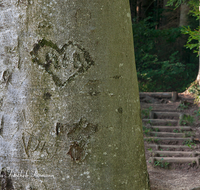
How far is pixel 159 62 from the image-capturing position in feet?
34.3

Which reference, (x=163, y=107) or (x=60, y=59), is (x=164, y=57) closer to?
(x=163, y=107)

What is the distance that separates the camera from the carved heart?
1261 mm

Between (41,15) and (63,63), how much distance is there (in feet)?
0.93

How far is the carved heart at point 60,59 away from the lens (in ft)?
4.14

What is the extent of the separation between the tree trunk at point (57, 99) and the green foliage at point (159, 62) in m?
8.83

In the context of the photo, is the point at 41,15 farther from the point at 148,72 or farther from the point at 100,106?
the point at 148,72

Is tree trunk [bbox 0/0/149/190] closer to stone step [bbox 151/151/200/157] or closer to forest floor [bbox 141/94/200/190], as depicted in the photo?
forest floor [bbox 141/94/200/190]

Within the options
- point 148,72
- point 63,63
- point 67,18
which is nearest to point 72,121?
point 63,63

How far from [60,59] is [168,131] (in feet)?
14.6

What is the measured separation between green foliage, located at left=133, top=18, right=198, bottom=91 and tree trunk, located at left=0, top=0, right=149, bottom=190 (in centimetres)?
883

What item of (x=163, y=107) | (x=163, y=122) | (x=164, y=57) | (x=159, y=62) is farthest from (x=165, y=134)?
(x=164, y=57)

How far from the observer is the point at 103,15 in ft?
4.31

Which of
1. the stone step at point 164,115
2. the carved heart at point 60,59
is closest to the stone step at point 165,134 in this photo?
the stone step at point 164,115

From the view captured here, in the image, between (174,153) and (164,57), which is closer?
(174,153)
